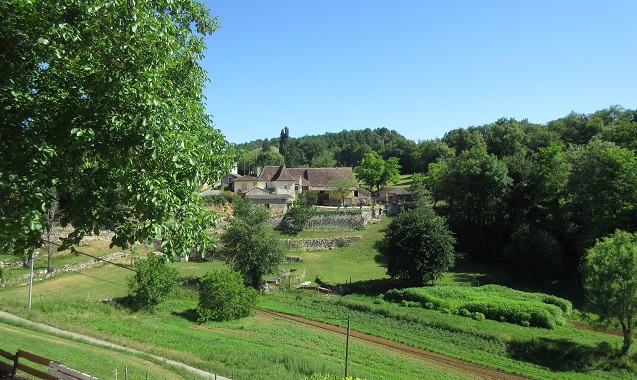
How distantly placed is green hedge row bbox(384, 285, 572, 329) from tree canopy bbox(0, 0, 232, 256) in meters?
27.0

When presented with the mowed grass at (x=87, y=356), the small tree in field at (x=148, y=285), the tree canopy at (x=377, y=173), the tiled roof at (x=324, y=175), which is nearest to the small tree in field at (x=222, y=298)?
the small tree in field at (x=148, y=285)

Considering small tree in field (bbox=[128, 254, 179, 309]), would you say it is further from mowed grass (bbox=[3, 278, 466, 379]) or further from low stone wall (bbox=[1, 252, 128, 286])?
low stone wall (bbox=[1, 252, 128, 286])

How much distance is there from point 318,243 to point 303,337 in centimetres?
2688

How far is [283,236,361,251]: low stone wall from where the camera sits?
168 ft

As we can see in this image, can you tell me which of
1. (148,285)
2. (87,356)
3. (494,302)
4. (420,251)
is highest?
(420,251)

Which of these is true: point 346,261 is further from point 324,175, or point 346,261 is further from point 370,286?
point 324,175

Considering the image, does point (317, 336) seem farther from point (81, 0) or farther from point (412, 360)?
point (81, 0)

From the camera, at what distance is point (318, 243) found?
2032 inches

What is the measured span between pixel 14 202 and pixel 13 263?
3554cm

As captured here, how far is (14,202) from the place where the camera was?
7.24m

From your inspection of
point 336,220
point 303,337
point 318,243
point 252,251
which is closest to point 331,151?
point 336,220

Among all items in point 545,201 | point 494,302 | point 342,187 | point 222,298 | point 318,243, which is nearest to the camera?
point 222,298

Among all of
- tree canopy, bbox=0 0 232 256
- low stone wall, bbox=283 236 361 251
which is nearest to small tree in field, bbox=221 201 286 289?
low stone wall, bbox=283 236 361 251

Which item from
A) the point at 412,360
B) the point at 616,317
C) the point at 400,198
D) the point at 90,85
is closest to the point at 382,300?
the point at 412,360
